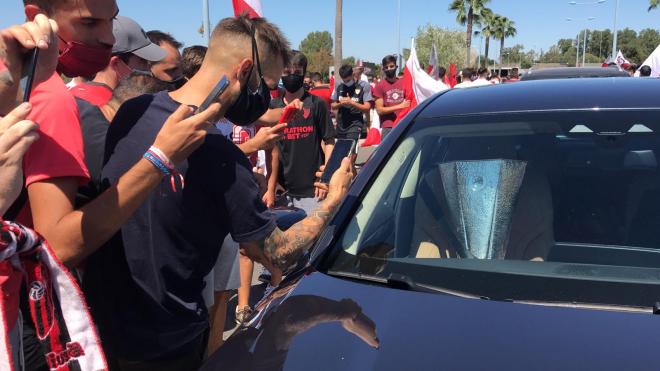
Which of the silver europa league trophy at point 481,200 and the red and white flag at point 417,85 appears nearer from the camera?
the silver europa league trophy at point 481,200

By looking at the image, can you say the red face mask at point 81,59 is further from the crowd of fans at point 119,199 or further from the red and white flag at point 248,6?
the red and white flag at point 248,6

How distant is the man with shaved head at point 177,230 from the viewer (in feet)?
5.76

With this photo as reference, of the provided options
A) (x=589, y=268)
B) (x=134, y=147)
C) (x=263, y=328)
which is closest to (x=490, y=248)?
(x=589, y=268)

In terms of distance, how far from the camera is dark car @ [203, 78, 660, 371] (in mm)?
1438

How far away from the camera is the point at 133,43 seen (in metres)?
3.10

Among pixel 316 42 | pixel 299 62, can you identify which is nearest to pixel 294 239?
pixel 299 62

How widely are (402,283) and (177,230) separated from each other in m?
0.69

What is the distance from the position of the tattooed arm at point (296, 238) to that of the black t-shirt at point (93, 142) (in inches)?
19.5

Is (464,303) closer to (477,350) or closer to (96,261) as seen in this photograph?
(477,350)

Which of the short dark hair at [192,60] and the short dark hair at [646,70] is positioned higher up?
the short dark hair at [646,70]

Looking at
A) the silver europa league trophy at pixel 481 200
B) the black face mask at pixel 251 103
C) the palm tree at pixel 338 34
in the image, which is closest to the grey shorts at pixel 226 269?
the black face mask at pixel 251 103

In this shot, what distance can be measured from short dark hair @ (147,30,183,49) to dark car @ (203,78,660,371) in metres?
1.92

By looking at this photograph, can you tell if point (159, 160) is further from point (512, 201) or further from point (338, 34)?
point (338, 34)

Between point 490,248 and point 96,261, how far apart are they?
1.32 metres
